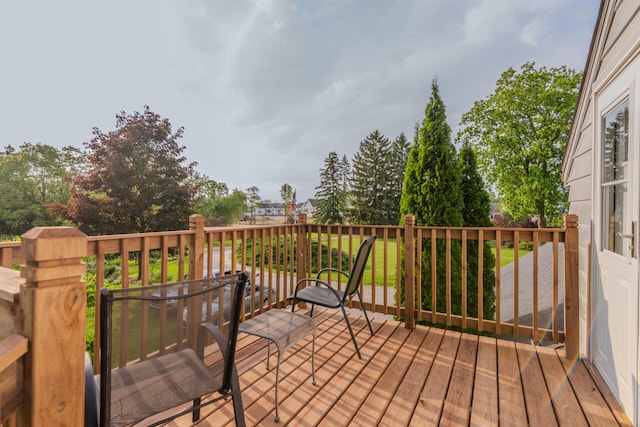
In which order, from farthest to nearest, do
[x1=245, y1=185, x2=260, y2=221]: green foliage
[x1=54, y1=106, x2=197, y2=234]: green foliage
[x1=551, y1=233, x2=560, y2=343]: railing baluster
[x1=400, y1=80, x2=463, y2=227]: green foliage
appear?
[x1=245, y1=185, x2=260, y2=221]: green foliage → [x1=54, y1=106, x2=197, y2=234]: green foliage → [x1=400, y1=80, x2=463, y2=227]: green foliage → [x1=551, y1=233, x2=560, y2=343]: railing baluster

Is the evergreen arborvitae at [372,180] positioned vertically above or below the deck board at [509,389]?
above

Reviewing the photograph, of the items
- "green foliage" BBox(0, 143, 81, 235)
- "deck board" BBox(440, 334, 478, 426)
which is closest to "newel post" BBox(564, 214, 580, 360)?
"deck board" BBox(440, 334, 478, 426)

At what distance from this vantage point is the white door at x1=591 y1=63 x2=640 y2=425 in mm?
1752

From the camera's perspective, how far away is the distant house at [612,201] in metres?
1.75

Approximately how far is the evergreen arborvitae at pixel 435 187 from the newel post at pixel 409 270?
155cm

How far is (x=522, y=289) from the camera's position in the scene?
5.66m

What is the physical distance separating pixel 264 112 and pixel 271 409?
1767 centimetres

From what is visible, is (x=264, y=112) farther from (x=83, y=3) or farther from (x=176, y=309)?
(x=176, y=309)

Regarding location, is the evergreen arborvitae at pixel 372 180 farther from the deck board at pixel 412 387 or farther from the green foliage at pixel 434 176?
the deck board at pixel 412 387

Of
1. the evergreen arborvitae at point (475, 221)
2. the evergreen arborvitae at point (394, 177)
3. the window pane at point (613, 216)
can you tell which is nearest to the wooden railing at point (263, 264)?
the evergreen arborvitae at point (475, 221)

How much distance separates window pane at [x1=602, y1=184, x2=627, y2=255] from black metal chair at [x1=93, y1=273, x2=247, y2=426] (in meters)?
2.51

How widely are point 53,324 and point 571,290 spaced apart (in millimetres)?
3432

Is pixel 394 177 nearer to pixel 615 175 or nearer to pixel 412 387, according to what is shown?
pixel 615 175

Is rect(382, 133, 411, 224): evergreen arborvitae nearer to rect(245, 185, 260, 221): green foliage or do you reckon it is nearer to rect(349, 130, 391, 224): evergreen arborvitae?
rect(349, 130, 391, 224): evergreen arborvitae
